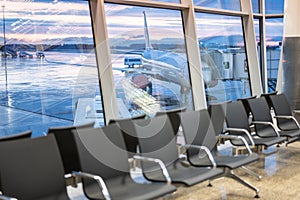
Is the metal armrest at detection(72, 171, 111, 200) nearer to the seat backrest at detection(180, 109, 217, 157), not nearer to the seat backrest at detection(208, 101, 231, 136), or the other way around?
the seat backrest at detection(180, 109, 217, 157)

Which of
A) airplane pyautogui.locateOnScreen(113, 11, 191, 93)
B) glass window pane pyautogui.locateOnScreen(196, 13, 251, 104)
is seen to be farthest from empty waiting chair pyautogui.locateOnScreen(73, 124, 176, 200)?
glass window pane pyautogui.locateOnScreen(196, 13, 251, 104)

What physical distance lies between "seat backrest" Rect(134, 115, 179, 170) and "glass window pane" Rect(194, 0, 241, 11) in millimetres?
2971

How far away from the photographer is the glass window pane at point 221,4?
20.2ft

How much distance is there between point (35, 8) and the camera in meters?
4.39

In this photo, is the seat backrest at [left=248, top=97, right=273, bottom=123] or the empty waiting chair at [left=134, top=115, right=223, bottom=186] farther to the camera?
the seat backrest at [left=248, top=97, right=273, bottom=123]

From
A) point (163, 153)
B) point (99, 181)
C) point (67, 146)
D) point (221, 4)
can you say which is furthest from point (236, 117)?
point (221, 4)

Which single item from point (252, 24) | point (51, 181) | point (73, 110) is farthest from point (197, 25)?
point (51, 181)

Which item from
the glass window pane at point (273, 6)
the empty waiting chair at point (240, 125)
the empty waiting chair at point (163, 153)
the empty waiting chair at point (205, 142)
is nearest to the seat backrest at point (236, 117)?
the empty waiting chair at point (240, 125)

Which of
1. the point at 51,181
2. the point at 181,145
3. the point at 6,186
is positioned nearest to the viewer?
the point at 6,186

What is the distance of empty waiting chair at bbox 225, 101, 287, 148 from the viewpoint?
4406 mm

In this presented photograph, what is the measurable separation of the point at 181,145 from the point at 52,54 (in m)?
1.97

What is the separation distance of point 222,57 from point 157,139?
11.9 ft

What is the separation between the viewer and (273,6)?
7.43m

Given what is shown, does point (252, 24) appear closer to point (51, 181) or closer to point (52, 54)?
point (52, 54)
